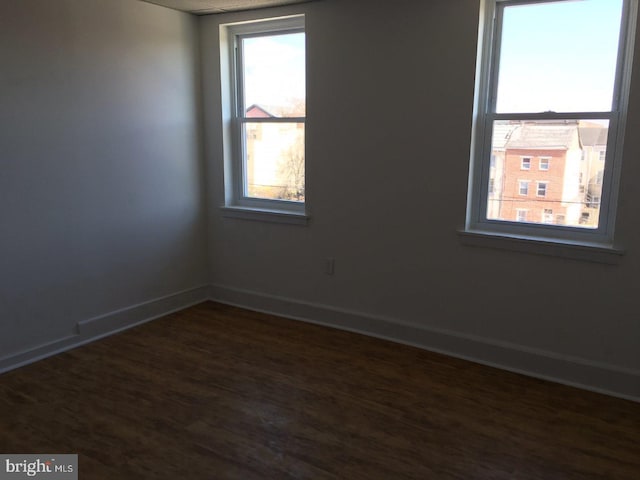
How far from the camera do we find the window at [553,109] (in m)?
2.80

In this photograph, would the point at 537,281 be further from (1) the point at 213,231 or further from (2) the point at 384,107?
(1) the point at 213,231

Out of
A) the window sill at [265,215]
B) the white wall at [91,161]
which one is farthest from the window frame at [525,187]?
the white wall at [91,161]

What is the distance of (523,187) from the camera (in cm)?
314

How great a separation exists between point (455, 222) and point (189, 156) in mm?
2196

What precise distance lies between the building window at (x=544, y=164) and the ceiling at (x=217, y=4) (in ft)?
6.40

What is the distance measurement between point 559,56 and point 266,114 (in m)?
2.15

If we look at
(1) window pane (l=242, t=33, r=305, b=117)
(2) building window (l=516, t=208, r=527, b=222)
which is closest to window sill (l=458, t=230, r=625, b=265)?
(2) building window (l=516, t=208, r=527, b=222)

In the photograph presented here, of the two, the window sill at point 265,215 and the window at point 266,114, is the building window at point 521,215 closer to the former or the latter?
the window sill at point 265,215

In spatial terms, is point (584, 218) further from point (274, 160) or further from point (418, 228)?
point (274, 160)

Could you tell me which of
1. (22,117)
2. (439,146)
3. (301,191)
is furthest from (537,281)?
(22,117)

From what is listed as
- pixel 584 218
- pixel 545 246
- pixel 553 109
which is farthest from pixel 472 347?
pixel 553 109

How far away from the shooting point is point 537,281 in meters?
3.10

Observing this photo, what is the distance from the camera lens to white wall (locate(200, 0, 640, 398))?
9.71 ft

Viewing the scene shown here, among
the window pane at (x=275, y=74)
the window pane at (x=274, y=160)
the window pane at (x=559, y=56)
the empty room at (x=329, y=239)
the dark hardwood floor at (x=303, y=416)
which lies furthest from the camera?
the window pane at (x=274, y=160)
